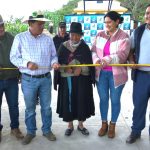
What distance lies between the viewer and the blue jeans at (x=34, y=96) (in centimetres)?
420

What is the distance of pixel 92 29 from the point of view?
30.9 feet

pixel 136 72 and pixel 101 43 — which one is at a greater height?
pixel 101 43

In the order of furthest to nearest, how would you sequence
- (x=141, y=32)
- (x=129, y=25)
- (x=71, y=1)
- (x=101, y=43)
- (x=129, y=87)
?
(x=71, y=1)
(x=129, y=25)
(x=129, y=87)
(x=101, y=43)
(x=141, y=32)

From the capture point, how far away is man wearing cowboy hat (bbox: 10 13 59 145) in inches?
161

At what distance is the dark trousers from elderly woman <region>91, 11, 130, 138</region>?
0.23 metres

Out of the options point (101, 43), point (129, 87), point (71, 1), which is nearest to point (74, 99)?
point (101, 43)

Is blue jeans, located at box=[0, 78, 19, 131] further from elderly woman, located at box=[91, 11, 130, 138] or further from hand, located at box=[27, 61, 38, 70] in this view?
elderly woman, located at box=[91, 11, 130, 138]

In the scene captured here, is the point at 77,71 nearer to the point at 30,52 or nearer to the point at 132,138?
the point at 30,52

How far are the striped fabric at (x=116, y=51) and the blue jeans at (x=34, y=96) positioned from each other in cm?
81

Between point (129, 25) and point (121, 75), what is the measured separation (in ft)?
17.5

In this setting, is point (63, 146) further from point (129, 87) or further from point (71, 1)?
point (71, 1)

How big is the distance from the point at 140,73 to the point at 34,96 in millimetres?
1541

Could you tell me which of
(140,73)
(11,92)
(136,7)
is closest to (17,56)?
(11,92)

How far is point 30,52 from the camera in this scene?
4105 mm
